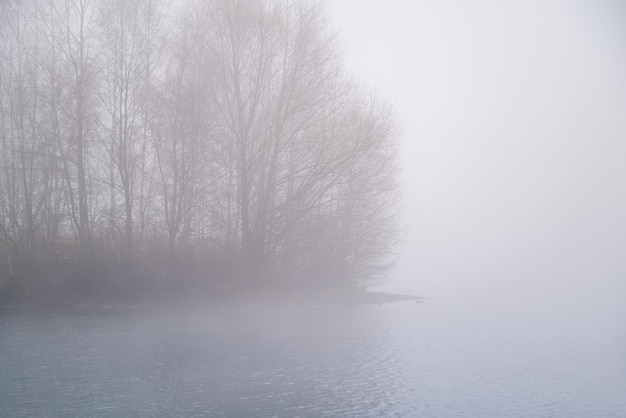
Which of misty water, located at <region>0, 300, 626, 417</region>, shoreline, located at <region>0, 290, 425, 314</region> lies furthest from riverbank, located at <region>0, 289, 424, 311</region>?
misty water, located at <region>0, 300, 626, 417</region>

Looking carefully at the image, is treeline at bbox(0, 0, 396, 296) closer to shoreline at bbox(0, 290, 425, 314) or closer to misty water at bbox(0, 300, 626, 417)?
shoreline at bbox(0, 290, 425, 314)

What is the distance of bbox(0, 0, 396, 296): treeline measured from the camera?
32.4m

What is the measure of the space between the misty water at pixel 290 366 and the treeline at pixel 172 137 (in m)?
5.63

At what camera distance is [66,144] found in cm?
3228

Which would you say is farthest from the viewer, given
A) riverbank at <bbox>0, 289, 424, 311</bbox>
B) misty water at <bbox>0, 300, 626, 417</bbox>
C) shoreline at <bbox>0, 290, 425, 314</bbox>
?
riverbank at <bbox>0, 289, 424, 311</bbox>

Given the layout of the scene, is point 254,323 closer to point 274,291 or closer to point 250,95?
point 274,291

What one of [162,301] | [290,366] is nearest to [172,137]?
[162,301]

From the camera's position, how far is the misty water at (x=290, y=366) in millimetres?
14633

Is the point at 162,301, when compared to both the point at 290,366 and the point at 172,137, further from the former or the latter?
the point at 290,366

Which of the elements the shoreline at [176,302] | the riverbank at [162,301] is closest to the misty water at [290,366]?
the shoreline at [176,302]

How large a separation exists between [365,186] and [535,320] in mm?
12019

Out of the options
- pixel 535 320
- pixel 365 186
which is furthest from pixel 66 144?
pixel 535 320

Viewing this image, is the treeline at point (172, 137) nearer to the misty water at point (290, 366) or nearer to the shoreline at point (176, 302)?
the shoreline at point (176, 302)

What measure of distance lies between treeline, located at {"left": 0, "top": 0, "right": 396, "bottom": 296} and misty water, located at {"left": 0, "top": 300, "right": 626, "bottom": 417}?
5630mm
